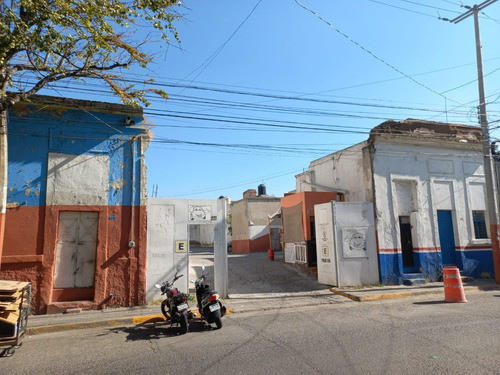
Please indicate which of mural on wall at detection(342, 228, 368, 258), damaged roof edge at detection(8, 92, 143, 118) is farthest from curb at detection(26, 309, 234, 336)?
mural on wall at detection(342, 228, 368, 258)

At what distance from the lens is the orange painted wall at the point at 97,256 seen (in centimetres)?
925

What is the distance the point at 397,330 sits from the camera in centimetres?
685

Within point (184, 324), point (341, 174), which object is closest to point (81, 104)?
point (184, 324)

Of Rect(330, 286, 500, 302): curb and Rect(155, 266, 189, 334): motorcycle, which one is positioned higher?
Rect(155, 266, 189, 334): motorcycle

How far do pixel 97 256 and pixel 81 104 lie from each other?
14.9 feet

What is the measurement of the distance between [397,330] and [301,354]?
256 centimetres

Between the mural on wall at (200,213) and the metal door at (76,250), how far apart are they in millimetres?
2903

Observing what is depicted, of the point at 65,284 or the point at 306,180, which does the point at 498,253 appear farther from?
the point at 65,284

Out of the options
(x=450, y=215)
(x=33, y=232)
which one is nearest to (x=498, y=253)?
(x=450, y=215)

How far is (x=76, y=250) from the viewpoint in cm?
1003

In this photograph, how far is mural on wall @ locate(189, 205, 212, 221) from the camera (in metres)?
11.2

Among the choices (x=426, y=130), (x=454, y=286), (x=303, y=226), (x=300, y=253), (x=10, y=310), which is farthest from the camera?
(x=300, y=253)

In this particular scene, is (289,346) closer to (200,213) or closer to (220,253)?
(220,253)

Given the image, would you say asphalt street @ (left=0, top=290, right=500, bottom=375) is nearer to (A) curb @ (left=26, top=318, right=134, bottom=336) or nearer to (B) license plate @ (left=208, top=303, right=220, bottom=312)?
(A) curb @ (left=26, top=318, right=134, bottom=336)
